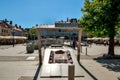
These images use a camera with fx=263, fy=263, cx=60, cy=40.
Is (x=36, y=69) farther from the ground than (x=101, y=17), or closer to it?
closer to it

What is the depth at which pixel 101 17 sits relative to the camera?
95.1 ft

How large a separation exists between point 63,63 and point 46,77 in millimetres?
3439

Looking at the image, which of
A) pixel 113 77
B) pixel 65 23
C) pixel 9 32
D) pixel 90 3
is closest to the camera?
pixel 113 77

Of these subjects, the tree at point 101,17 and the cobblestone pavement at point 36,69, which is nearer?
the cobblestone pavement at point 36,69

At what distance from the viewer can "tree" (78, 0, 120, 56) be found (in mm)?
28655

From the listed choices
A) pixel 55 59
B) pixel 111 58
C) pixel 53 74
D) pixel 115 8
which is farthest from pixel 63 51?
pixel 115 8

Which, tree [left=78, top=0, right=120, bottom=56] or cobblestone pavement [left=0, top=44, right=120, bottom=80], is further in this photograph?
tree [left=78, top=0, right=120, bottom=56]

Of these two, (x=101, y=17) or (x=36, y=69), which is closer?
(x=36, y=69)

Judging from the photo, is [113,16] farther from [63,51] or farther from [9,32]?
[9,32]

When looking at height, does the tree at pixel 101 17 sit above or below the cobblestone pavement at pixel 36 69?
above

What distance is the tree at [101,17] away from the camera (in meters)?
28.7

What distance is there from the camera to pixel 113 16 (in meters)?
28.8

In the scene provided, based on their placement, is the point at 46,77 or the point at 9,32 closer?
the point at 46,77

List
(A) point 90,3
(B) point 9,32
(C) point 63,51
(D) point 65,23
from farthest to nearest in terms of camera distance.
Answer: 1. (D) point 65,23
2. (B) point 9,32
3. (A) point 90,3
4. (C) point 63,51
